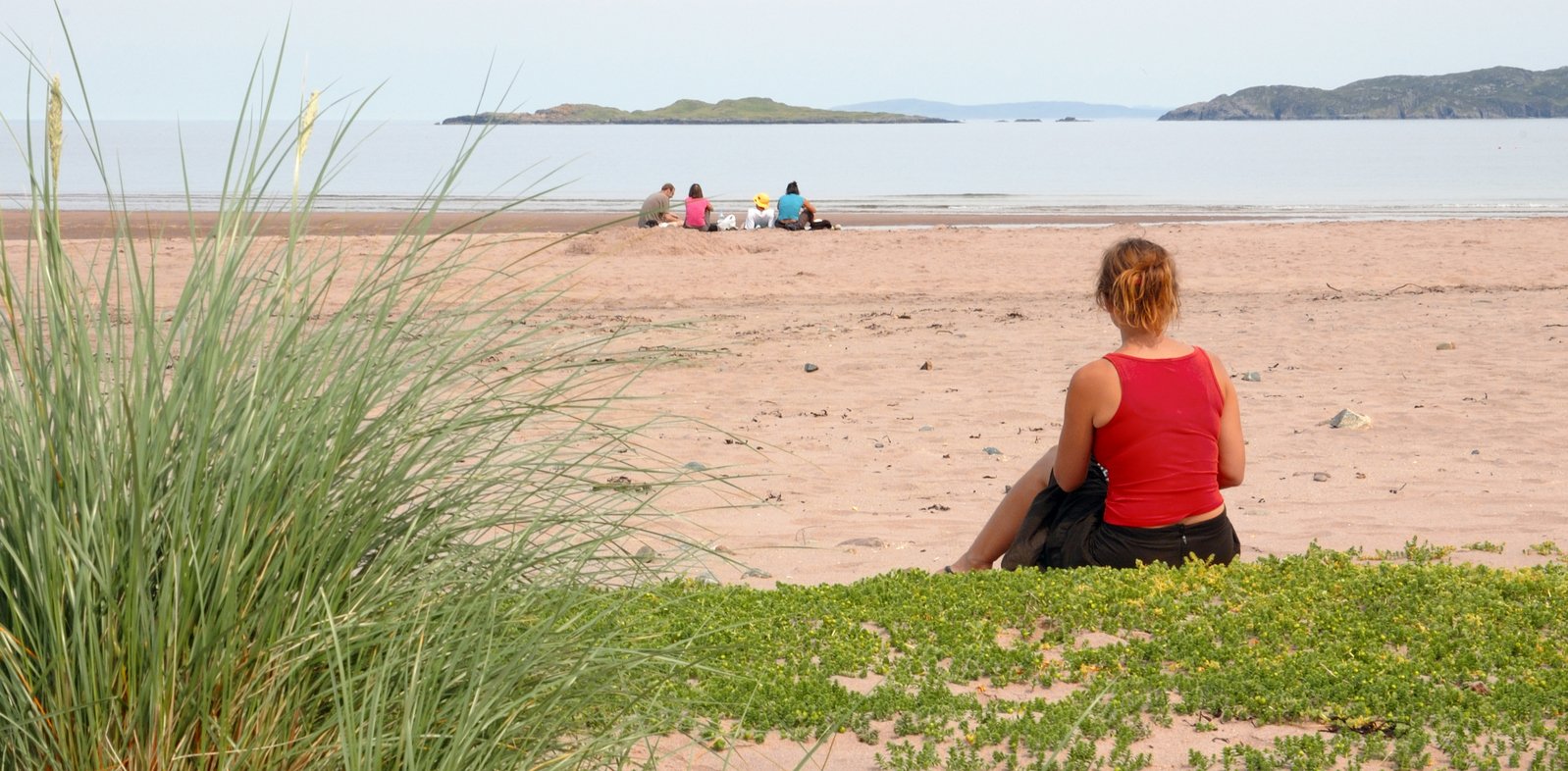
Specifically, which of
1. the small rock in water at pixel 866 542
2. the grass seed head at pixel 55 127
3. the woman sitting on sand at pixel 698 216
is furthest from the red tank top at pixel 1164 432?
the woman sitting on sand at pixel 698 216

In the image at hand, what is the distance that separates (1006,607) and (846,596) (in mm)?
541

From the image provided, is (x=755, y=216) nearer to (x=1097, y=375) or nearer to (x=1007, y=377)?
(x=1007, y=377)

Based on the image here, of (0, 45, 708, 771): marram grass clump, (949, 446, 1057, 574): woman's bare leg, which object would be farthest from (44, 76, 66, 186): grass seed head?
(949, 446, 1057, 574): woman's bare leg

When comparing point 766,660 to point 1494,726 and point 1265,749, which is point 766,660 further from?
point 1494,726

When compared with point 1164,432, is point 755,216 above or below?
above

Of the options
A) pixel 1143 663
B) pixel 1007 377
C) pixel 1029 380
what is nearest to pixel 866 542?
pixel 1143 663

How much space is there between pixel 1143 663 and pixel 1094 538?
883mm

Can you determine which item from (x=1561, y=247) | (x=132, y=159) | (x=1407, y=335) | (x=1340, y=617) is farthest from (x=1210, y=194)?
(x=132, y=159)

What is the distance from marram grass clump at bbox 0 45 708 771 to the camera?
2.50 m

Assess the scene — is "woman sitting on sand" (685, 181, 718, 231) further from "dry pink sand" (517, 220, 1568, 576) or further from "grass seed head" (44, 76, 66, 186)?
"grass seed head" (44, 76, 66, 186)

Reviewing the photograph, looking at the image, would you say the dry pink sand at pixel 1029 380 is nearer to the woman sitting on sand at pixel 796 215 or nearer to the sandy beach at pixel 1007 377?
the sandy beach at pixel 1007 377

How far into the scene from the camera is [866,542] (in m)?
6.02

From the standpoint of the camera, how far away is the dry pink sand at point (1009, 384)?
20.1 ft

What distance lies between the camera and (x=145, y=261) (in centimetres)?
1467
